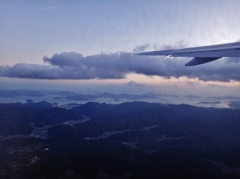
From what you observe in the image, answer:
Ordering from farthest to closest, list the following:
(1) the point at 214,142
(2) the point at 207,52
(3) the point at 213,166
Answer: (1) the point at 214,142
(3) the point at 213,166
(2) the point at 207,52

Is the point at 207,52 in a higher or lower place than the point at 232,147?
higher

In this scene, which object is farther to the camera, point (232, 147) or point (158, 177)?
point (232, 147)

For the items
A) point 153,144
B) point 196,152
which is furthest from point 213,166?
point 153,144

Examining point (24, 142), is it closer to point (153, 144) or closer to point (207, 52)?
point (153, 144)

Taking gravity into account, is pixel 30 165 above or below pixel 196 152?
above

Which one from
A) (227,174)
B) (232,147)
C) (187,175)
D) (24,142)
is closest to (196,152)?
(232,147)

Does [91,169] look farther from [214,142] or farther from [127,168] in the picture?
[214,142]

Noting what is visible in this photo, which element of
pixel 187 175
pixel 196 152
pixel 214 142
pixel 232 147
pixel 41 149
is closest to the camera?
pixel 187 175

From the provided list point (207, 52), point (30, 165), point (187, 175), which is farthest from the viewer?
point (30, 165)

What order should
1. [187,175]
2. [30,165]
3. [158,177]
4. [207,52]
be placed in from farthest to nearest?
[30,165] → [187,175] → [158,177] → [207,52]
